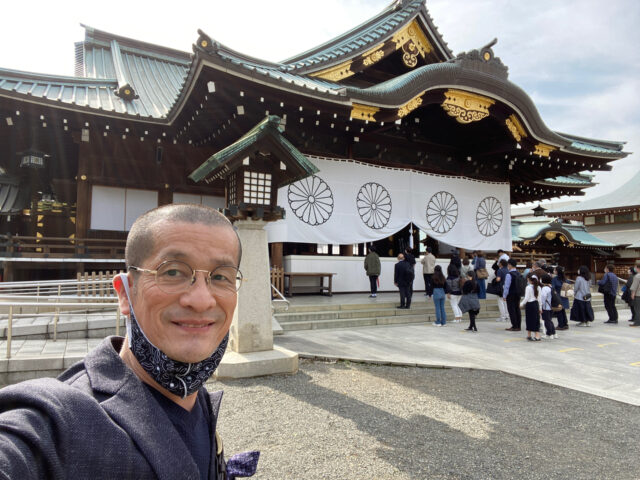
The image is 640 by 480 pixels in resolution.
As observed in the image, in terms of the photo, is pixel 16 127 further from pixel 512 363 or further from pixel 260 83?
pixel 512 363

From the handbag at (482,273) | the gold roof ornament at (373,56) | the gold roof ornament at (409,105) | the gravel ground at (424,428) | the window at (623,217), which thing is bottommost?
the gravel ground at (424,428)

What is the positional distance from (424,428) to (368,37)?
10.8 metres

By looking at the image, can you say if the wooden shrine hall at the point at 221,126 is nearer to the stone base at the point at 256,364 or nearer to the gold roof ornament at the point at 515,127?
the gold roof ornament at the point at 515,127

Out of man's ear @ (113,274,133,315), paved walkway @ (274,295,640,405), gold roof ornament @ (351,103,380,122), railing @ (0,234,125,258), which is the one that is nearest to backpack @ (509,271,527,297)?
paved walkway @ (274,295,640,405)

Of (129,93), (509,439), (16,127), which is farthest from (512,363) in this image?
(16,127)

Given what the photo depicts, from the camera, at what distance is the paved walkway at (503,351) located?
519 centimetres

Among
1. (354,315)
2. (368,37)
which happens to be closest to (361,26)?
(368,37)

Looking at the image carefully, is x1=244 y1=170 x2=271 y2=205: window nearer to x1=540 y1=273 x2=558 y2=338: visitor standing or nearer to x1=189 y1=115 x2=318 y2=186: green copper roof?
x1=189 y1=115 x2=318 y2=186: green copper roof

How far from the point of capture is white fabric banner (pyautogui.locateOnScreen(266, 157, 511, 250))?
33.5 ft

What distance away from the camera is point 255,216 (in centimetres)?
524

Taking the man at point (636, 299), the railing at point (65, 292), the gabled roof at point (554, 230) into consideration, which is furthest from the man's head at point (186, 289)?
the gabled roof at point (554, 230)

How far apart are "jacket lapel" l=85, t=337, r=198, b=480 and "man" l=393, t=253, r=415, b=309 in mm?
8771

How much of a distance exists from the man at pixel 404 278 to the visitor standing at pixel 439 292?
0.83 metres

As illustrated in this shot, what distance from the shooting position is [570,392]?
4.55 metres
